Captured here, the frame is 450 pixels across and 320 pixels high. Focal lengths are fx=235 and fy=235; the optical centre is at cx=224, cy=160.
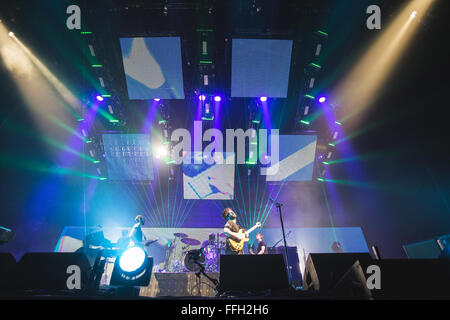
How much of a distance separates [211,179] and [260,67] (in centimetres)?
398

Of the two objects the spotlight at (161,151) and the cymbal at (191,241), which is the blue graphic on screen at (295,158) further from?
the spotlight at (161,151)

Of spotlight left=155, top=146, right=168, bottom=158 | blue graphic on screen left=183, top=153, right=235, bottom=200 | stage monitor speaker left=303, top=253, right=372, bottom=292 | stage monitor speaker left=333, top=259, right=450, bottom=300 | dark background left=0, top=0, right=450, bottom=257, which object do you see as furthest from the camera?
blue graphic on screen left=183, top=153, right=235, bottom=200

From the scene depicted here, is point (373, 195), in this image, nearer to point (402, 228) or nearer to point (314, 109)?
point (402, 228)

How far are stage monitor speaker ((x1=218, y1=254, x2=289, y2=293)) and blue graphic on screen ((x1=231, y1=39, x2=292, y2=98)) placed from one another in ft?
15.0

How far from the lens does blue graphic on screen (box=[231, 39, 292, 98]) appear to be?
17.4ft

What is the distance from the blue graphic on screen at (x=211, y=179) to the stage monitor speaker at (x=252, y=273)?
17.6 feet

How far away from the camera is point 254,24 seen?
5008mm

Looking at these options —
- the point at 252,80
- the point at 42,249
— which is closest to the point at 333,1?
the point at 252,80

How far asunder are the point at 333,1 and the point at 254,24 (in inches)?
60.9

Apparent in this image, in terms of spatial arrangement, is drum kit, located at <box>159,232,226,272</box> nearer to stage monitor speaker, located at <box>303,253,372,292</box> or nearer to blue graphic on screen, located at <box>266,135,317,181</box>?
blue graphic on screen, located at <box>266,135,317,181</box>

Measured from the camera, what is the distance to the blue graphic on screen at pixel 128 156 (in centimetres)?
717

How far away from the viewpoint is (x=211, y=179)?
317 inches

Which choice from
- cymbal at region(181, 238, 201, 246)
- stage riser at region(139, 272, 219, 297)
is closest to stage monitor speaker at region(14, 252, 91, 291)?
stage riser at region(139, 272, 219, 297)

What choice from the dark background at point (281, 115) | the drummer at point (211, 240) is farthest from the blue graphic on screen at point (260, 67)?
the drummer at point (211, 240)
